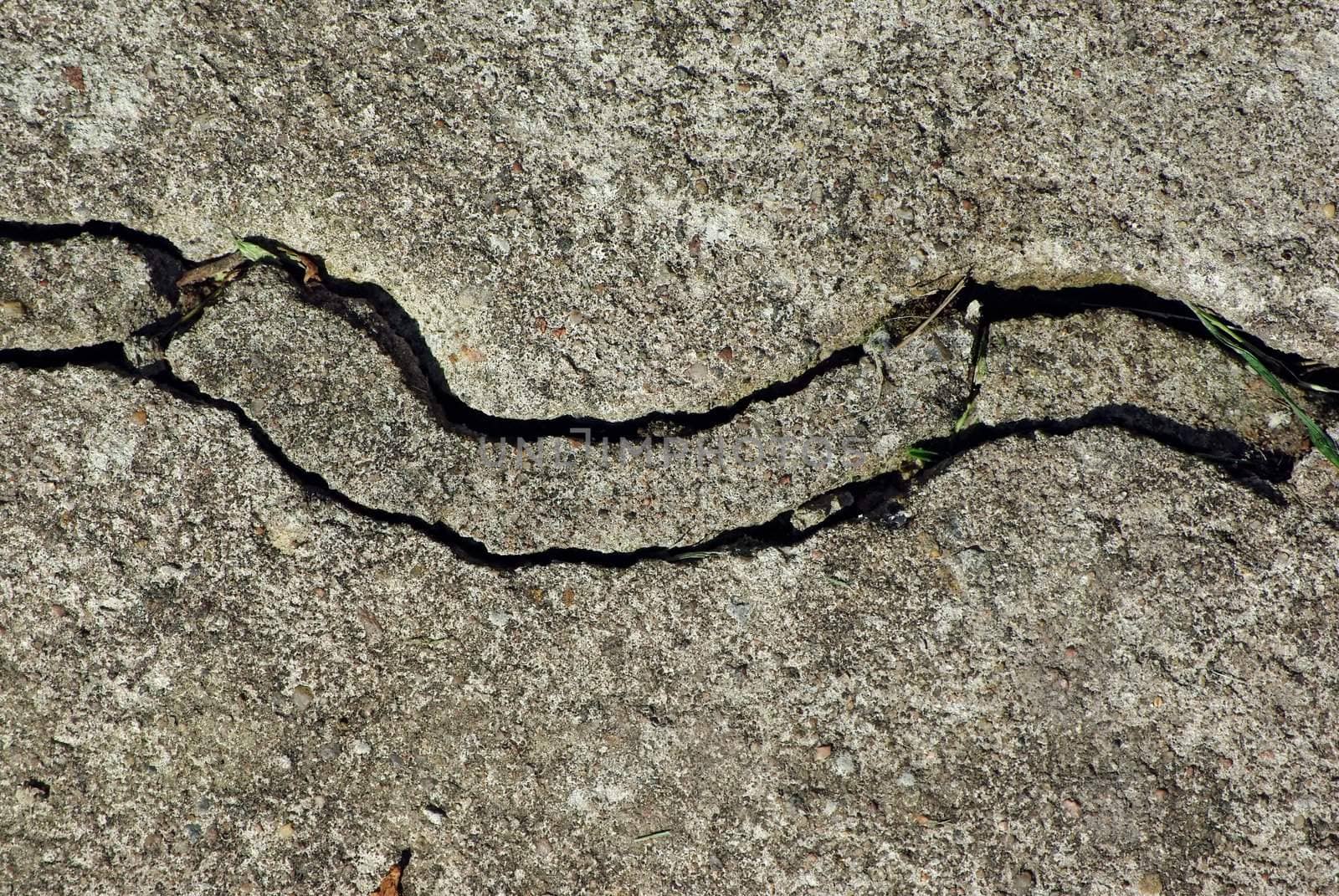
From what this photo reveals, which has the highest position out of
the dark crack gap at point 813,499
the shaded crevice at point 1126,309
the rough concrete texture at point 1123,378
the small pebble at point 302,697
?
the shaded crevice at point 1126,309

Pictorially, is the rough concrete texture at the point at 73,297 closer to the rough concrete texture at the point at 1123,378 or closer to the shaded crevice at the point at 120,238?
the shaded crevice at the point at 120,238

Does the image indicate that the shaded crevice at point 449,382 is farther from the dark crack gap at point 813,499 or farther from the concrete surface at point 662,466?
the dark crack gap at point 813,499

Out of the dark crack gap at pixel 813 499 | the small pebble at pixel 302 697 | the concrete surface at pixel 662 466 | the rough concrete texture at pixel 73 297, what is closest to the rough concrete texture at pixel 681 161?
the concrete surface at pixel 662 466

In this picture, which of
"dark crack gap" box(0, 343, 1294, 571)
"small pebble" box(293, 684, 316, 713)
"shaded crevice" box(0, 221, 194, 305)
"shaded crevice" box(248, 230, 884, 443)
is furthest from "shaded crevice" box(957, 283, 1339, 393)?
"shaded crevice" box(0, 221, 194, 305)

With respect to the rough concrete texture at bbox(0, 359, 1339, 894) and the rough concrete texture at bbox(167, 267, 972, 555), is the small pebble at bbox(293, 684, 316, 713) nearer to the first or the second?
the rough concrete texture at bbox(0, 359, 1339, 894)

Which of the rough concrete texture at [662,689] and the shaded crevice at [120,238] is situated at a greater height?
the shaded crevice at [120,238]

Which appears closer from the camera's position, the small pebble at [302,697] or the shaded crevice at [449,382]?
the small pebble at [302,697]

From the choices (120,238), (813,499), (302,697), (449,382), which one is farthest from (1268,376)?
(120,238)
